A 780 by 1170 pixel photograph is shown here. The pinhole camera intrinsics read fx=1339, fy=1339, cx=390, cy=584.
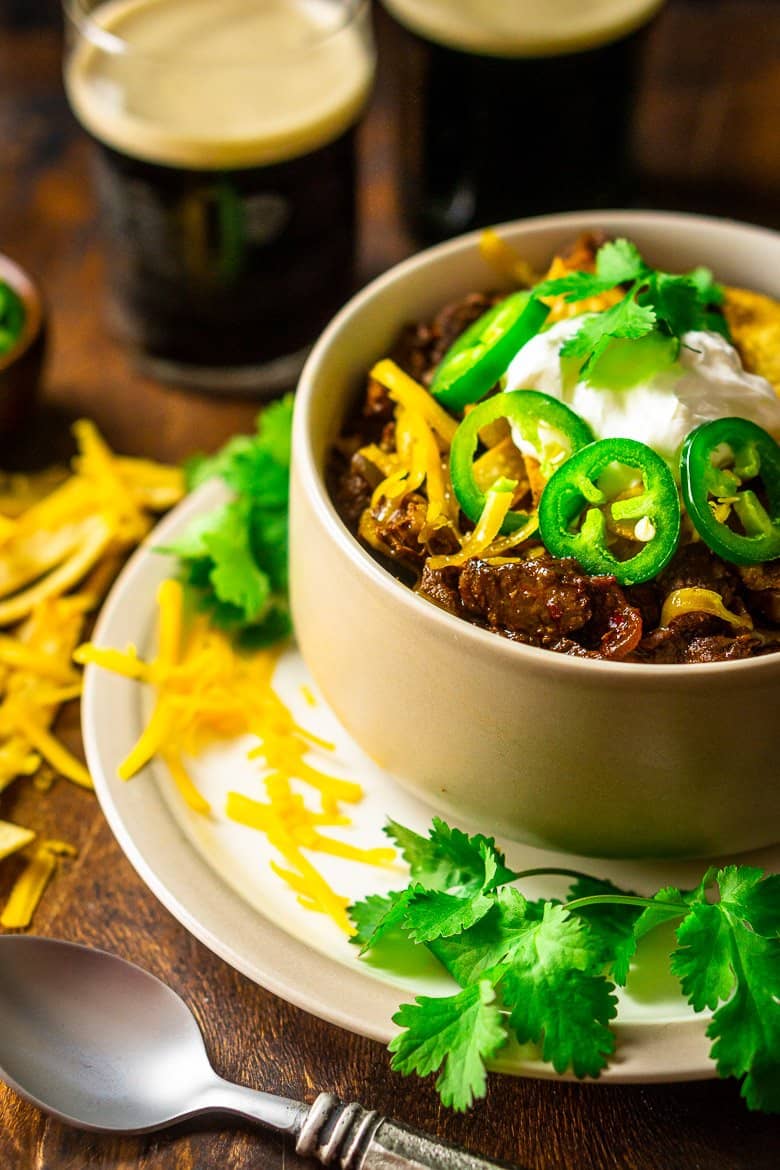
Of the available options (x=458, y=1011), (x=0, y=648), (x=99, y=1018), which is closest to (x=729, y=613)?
(x=458, y=1011)

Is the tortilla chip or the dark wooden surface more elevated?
the tortilla chip

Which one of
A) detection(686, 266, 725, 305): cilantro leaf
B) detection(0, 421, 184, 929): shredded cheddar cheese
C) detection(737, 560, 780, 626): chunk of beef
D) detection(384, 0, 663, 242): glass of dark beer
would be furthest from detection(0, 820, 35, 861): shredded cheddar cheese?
detection(384, 0, 663, 242): glass of dark beer

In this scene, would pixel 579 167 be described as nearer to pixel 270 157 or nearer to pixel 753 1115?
pixel 270 157

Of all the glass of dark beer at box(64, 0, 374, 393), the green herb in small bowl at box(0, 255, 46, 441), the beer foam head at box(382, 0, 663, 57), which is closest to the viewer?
the green herb in small bowl at box(0, 255, 46, 441)

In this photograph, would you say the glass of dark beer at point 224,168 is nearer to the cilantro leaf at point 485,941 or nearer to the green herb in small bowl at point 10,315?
the green herb in small bowl at point 10,315

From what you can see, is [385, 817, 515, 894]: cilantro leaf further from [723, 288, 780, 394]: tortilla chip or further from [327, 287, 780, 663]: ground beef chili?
[723, 288, 780, 394]: tortilla chip

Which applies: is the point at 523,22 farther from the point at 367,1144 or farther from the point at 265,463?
the point at 367,1144
